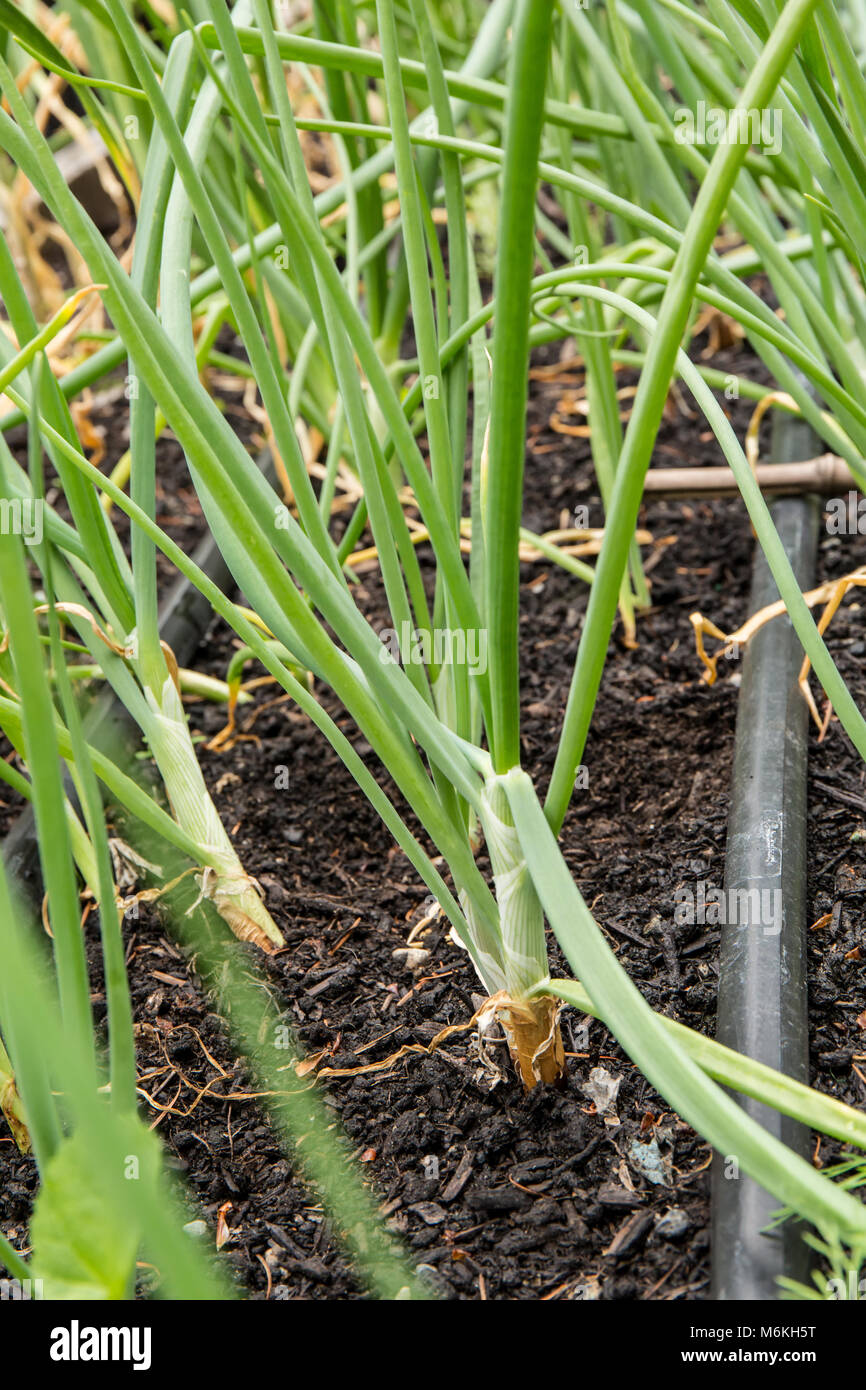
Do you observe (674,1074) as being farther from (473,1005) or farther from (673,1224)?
(473,1005)

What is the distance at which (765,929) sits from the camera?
707 mm

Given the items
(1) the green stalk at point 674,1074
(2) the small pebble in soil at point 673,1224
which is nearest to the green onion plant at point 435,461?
(1) the green stalk at point 674,1074

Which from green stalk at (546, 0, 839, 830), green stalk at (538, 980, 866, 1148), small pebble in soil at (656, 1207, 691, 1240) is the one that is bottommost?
small pebble in soil at (656, 1207, 691, 1240)

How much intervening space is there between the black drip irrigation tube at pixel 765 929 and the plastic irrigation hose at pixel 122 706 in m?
0.58

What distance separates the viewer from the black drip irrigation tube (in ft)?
1.79

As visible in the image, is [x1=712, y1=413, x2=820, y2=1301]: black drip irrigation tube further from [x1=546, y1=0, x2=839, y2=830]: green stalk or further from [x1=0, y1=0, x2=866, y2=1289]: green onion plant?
[x1=546, y1=0, x2=839, y2=830]: green stalk

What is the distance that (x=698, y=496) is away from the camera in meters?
1.19

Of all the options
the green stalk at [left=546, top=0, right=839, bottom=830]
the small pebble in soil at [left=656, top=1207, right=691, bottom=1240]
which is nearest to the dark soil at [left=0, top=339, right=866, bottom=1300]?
the small pebble in soil at [left=656, top=1207, right=691, bottom=1240]

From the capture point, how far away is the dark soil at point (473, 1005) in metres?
0.63

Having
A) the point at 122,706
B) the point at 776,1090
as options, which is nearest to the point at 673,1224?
the point at 776,1090

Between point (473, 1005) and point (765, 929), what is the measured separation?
210 mm

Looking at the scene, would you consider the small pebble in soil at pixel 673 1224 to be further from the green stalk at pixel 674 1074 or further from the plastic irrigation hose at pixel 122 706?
the plastic irrigation hose at pixel 122 706

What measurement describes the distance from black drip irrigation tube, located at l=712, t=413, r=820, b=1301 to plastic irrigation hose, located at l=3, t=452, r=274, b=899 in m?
0.58
